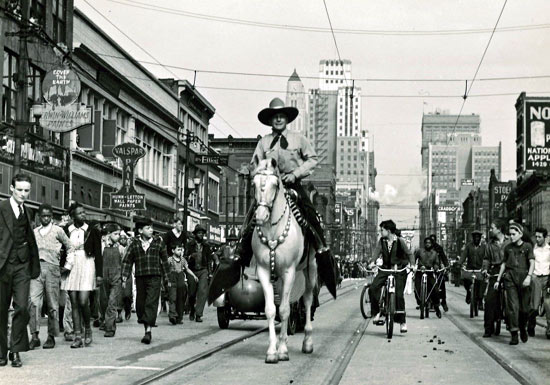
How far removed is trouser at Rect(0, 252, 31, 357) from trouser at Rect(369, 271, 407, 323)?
7.73 meters

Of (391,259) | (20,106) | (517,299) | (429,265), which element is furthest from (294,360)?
(20,106)

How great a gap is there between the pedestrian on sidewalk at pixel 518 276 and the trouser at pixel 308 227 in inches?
155

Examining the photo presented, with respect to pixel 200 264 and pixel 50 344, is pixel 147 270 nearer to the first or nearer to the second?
pixel 50 344

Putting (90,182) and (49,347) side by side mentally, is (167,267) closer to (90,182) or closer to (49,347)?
(49,347)

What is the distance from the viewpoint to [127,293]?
21.0 m

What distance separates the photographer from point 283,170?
12.8m

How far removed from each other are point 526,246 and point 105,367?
7.80 metres

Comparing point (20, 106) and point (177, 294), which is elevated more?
point (20, 106)

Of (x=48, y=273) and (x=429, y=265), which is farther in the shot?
(x=429, y=265)

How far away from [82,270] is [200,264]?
7.44m

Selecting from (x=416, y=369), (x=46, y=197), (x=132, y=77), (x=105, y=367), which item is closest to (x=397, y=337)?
(x=416, y=369)

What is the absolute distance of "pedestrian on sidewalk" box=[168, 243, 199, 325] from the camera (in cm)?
1981

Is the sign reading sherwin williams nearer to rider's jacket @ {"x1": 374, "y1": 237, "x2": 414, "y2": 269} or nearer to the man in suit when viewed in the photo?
rider's jacket @ {"x1": 374, "y1": 237, "x2": 414, "y2": 269}

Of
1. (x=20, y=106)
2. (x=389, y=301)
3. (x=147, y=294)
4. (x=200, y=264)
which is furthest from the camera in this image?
(x=20, y=106)
